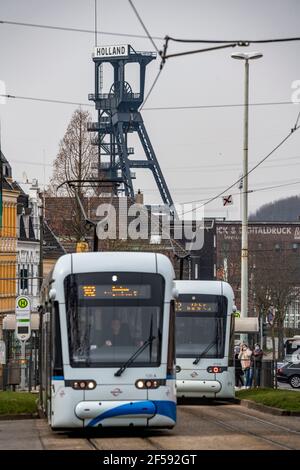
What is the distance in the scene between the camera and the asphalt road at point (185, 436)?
21.6 m

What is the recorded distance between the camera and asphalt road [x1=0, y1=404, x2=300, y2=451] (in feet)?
70.9

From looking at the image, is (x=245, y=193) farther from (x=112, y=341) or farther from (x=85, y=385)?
(x=85, y=385)

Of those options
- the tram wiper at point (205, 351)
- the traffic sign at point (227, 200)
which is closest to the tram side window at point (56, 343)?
the tram wiper at point (205, 351)

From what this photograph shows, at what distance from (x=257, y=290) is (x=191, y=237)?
152 feet

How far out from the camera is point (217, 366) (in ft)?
119

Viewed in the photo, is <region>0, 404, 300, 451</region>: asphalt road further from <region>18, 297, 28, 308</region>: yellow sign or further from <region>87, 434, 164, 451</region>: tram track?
<region>18, 297, 28, 308</region>: yellow sign

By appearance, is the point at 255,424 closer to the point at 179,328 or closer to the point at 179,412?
the point at 179,412

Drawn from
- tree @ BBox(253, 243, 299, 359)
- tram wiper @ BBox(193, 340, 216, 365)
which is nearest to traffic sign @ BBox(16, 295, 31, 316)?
tram wiper @ BBox(193, 340, 216, 365)

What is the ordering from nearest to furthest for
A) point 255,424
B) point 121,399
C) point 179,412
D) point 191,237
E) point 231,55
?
1. point 121,399
2. point 255,424
3. point 179,412
4. point 231,55
5. point 191,237

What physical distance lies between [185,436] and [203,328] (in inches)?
504

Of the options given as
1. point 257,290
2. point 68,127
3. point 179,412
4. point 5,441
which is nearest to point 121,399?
point 5,441
